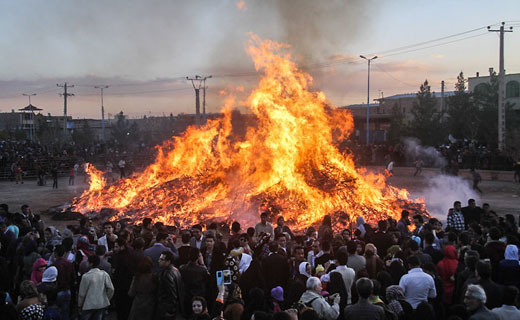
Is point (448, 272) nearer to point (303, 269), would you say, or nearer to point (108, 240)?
point (303, 269)

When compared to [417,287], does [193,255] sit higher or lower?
higher

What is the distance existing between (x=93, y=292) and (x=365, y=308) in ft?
13.1

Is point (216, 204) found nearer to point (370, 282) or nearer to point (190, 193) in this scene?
point (190, 193)

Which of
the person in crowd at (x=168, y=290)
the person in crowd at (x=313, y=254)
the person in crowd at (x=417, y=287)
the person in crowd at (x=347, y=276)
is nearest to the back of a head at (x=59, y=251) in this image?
the person in crowd at (x=168, y=290)

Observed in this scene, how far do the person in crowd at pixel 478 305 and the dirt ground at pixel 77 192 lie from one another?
16.6 metres

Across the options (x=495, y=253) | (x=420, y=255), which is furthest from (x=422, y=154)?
(x=420, y=255)

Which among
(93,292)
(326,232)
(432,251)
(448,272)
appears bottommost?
(93,292)

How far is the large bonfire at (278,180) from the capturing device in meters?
15.9

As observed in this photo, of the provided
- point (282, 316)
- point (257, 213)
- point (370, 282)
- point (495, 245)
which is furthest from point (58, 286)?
point (257, 213)

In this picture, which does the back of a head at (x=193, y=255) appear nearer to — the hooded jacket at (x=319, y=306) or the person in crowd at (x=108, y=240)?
the hooded jacket at (x=319, y=306)

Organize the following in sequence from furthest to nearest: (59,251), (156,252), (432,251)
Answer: (432,251)
(156,252)
(59,251)

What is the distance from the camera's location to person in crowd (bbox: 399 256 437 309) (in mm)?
6152

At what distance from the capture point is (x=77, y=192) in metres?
28.2

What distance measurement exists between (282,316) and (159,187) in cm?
1477
